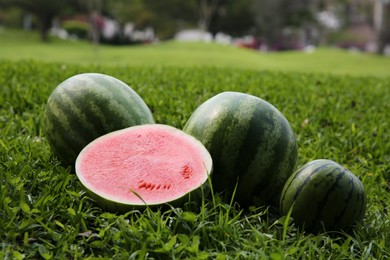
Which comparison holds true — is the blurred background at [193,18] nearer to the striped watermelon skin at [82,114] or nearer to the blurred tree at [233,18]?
the blurred tree at [233,18]

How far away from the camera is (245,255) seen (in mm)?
1778

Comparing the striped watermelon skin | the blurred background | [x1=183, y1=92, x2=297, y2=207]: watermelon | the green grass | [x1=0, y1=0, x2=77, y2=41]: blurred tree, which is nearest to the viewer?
[x1=183, y1=92, x2=297, y2=207]: watermelon

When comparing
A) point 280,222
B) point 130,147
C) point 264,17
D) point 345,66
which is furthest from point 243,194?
point 264,17

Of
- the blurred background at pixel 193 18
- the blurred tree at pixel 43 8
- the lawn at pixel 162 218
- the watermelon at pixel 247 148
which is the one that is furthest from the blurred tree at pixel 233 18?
the watermelon at pixel 247 148

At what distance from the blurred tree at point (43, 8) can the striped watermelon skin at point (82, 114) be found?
27.1m

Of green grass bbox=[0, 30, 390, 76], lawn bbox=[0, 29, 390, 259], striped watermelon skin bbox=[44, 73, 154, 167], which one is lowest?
green grass bbox=[0, 30, 390, 76]

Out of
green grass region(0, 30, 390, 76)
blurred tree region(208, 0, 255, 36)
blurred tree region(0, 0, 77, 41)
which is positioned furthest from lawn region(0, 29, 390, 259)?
blurred tree region(208, 0, 255, 36)

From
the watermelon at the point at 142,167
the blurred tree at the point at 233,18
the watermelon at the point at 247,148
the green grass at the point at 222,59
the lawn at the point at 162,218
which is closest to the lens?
the lawn at the point at 162,218

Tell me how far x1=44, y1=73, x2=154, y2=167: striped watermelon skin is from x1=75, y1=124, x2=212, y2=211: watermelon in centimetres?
19

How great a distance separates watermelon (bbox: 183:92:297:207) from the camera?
2.29 metres

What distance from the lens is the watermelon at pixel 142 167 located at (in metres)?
2.07

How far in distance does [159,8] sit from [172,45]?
62.2 feet

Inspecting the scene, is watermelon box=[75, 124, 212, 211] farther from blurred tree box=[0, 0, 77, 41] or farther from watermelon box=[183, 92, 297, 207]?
blurred tree box=[0, 0, 77, 41]

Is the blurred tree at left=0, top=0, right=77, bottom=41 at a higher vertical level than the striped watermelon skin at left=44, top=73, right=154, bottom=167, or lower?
higher
